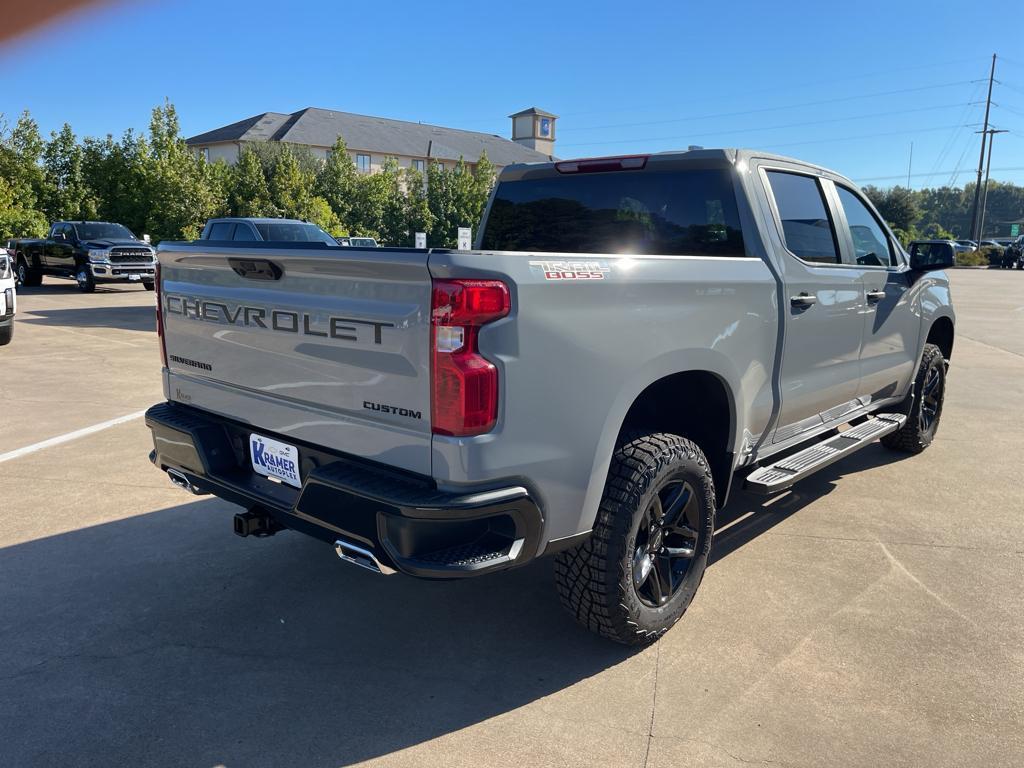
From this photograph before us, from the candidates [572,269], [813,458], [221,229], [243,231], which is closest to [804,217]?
[813,458]

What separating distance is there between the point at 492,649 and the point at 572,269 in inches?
64.5

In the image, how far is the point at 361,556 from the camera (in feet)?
8.46

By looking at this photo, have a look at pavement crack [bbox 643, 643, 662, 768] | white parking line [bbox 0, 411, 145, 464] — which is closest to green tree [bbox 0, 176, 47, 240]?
white parking line [bbox 0, 411, 145, 464]

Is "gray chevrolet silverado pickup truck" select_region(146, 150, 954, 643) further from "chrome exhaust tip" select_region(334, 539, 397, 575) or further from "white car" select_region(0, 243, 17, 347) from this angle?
"white car" select_region(0, 243, 17, 347)

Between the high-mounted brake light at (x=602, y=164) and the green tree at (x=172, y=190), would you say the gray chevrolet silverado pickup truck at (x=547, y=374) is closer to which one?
the high-mounted brake light at (x=602, y=164)

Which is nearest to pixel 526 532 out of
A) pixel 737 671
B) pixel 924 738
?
pixel 737 671

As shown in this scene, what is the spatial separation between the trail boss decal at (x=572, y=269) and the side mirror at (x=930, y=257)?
10.8 ft

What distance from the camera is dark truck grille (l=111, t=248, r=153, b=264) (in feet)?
63.5

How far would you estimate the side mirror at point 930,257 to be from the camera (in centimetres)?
492

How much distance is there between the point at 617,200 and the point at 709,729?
8.45 ft

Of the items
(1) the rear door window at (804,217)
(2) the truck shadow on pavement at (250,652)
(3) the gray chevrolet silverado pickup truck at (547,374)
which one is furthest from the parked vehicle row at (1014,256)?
(2) the truck shadow on pavement at (250,652)

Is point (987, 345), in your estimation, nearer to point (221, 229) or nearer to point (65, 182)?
point (221, 229)

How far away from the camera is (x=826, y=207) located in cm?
443

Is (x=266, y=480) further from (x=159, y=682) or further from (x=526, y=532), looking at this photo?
(x=526, y=532)
